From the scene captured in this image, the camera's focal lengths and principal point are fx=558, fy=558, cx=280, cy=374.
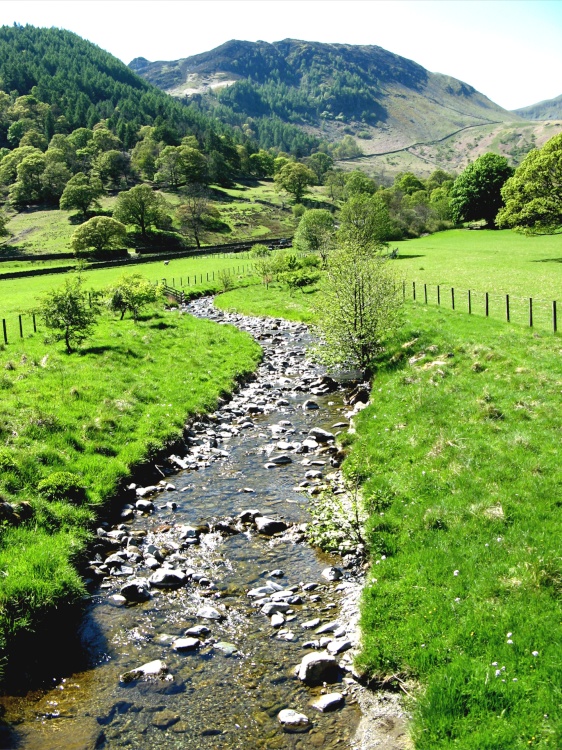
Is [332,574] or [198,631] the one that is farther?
[332,574]

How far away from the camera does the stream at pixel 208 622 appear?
27.8 ft

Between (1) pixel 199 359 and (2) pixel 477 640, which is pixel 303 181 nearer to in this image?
(1) pixel 199 359

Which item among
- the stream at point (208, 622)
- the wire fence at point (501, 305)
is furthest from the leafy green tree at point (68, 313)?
the wire fence at point (501, 305)

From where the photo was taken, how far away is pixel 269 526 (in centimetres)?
1437

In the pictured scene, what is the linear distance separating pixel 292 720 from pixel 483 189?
417ft

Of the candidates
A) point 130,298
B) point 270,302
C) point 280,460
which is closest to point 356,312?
point 280,460

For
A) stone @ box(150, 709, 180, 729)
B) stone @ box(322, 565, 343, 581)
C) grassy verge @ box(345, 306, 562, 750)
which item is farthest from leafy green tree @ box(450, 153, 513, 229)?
stone @ box(150, 709, 180, 729)

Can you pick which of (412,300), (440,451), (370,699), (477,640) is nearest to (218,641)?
(370,699)

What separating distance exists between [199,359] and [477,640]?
2379cm

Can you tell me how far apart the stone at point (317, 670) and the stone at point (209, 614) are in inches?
86.2

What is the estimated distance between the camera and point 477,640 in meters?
8.83

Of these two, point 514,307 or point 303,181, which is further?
point 303,181

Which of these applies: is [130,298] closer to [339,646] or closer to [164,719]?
[339,646]

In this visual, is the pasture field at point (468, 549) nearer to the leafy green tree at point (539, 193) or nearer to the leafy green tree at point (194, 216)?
the leafy green tree at point (539, 193)
